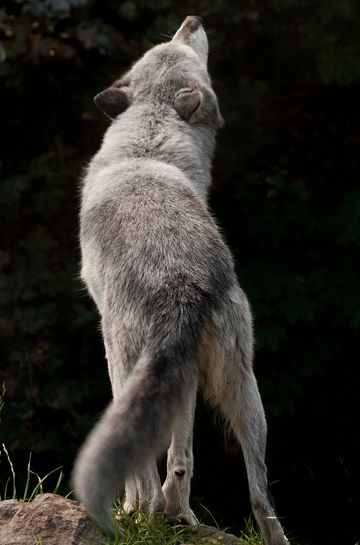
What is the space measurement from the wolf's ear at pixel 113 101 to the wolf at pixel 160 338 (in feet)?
2.13

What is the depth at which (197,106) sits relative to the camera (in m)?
5.35

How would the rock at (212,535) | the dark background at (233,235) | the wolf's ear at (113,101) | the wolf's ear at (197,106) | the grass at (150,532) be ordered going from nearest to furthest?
the grass at (150,532) < the rock at (212,535) < the wolf's ear at (197,106) < the wolf's ear at (113,101) < the dark background at (233,235)

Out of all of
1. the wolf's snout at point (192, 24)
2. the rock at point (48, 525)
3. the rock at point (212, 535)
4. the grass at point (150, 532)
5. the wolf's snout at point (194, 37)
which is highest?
the wolf's snout at point (192, 24)

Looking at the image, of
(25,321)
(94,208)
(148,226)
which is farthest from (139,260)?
(25,321)

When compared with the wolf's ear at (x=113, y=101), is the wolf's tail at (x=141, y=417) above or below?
below

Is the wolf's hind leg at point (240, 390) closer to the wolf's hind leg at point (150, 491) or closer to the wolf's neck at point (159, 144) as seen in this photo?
the wolf's hind leg at point (150, 491)

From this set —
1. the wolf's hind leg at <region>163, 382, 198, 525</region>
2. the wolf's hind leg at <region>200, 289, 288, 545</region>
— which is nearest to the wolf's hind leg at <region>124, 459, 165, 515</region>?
the wolf's hind leg at <region>163, 382, 198, 525</region>

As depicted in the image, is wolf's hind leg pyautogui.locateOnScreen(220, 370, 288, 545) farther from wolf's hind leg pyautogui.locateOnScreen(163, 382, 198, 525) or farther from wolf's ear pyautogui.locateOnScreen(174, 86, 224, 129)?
wolf's ear pyautogui.locateOnScreen(174, 86, 224, 129)

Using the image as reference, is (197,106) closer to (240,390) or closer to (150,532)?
(240,390)

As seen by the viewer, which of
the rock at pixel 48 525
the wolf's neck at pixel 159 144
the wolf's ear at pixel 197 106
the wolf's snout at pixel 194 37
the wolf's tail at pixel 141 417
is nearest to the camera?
the wolf's tail at pixel 141 417

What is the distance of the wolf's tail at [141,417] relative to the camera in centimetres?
338

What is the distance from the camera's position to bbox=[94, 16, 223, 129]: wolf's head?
538cm

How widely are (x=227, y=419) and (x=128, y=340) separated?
0.57 meters

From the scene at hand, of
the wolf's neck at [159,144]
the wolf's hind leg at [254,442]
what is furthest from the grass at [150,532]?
the wolf's neck at [159,144]
